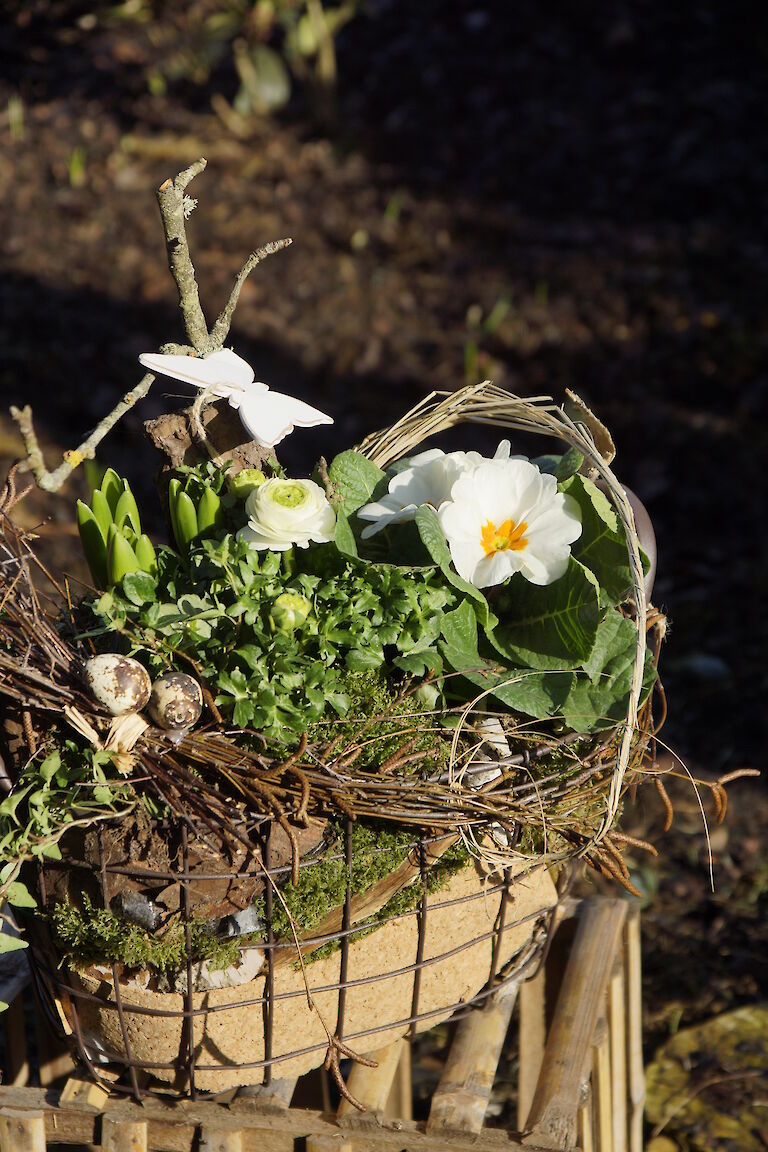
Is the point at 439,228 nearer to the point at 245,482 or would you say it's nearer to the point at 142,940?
the point at 245,482

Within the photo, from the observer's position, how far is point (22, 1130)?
129 centimetres

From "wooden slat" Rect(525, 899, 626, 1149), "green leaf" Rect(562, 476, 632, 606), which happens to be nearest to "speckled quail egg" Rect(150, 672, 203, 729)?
"green leaf" Rect(562, 476, 632, 606)

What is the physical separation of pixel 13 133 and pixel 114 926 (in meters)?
4.57

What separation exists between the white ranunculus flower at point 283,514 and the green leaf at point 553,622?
0.26 metres

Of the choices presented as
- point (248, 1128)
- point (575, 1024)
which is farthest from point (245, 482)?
point (575, 1024)

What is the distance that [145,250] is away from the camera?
175 inches

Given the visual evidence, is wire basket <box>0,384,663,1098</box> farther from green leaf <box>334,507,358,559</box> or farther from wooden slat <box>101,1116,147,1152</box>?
green leaf <box>334,507,358,559</box>

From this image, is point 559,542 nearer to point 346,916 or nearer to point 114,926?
point 346,916

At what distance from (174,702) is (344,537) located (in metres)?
0.28

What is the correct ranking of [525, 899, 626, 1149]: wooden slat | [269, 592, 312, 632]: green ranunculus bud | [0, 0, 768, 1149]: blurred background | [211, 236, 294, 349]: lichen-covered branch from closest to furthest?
1. [269, 592, 312, 632]: green ranunculus bud
2. [211, 236, 294, 349]: lichen-covered branch
3. [525, 899, 626, 1149]: wooden slat
4. [0, 0, 768, 1149]: blurred background

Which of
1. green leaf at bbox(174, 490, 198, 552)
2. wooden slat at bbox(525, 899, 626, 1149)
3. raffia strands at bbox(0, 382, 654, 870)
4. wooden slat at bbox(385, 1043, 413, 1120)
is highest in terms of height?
green leaf at bbox(174, 490, 198, 552)

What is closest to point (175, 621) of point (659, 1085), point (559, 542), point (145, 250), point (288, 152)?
point (559, 542)

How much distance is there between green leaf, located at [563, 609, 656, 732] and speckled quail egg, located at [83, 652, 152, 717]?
18.7 inches

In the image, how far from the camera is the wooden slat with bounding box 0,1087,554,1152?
125cm
